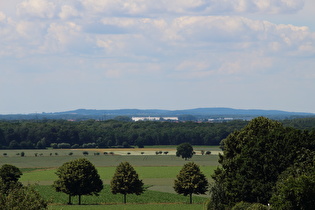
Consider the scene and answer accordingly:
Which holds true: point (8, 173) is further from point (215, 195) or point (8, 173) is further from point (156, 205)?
point (215, 195)

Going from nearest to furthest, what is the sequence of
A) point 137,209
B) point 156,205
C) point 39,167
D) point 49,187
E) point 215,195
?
point 215,195, point 137,209, point 156,205, point 49,187, point 39,167

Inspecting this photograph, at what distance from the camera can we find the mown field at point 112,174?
82.4 meters

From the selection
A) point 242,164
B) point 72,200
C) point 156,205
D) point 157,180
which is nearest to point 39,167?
point 157,180

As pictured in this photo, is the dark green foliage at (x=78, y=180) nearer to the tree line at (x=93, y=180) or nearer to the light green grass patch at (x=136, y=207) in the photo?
the tree line at (x=93, y=180)

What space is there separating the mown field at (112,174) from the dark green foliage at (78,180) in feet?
6.14

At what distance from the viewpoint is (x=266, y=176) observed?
6694cm

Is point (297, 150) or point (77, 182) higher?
point (297, 150)

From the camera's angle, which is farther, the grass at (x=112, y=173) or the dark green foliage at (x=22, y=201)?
the grass at (x=112, y=173)

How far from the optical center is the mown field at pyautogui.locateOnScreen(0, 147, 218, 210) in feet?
270

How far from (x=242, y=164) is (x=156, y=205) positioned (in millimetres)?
15773

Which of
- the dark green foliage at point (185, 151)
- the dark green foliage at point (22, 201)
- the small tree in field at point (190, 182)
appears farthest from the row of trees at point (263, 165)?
the dark green foliage at point (185, 151)

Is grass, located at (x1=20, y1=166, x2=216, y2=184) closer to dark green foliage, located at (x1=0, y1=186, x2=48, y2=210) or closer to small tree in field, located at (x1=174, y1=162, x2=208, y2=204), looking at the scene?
small tree in field, located at (x1=174, y1=162, x2=208, y2=204)

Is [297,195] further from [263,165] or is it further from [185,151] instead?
[185,151]

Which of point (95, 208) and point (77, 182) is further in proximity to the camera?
point (77, 182)
